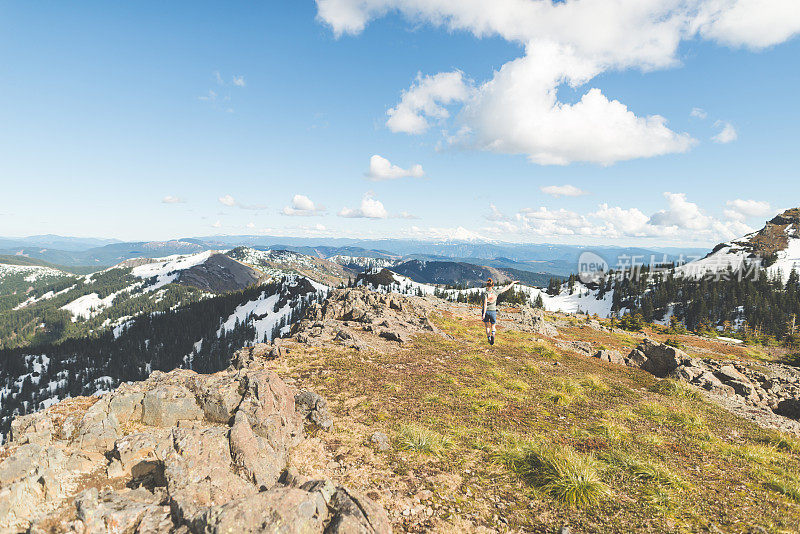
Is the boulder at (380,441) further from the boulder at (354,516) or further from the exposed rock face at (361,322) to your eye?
the exposed rock face at (361,322)

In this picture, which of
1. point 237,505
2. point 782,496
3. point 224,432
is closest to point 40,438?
point 224,432

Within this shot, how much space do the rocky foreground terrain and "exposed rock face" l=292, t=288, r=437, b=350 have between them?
7.78m

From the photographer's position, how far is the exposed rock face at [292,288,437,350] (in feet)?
88.7

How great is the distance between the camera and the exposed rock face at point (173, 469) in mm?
5668

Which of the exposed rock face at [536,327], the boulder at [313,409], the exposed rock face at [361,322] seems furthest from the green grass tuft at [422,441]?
the exposed rock face at [536,327]

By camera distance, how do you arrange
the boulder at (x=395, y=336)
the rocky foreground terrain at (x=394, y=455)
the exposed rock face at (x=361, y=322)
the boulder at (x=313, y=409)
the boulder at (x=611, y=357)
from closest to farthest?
the rocky foreground terrain at (x=394, y=455)
the boulder at (x=313, y=409)
the boulder at (x=611, y=357)
the exposed rock face at (x=361, y=322)
the boulder at (x=395, y=336)

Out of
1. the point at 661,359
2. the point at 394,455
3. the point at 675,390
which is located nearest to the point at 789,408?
the point at 675,390

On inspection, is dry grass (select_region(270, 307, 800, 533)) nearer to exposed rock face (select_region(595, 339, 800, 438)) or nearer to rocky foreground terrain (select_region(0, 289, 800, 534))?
rocky foreground terrain (select_region(0, 289, 800, 534))

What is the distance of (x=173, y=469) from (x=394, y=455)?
234 inches

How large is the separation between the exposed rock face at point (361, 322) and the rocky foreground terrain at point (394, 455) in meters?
7.78

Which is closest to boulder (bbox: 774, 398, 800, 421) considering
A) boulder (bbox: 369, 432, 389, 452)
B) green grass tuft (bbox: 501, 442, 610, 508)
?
green grass tuft (bbox: 501, 442, 610, 508)

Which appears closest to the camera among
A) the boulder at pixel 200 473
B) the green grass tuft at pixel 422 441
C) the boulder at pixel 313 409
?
the boulder at pixel 200 473

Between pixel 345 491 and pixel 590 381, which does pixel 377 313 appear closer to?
pixel 590 381

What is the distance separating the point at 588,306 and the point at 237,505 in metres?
211
